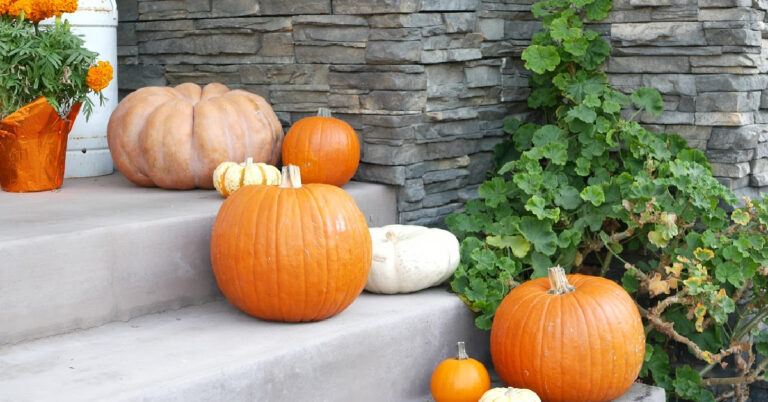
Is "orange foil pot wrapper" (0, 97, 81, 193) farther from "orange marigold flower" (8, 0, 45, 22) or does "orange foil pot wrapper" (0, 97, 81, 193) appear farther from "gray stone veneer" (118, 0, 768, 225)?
"gray stone veneer" (118, 0, 768, 225)

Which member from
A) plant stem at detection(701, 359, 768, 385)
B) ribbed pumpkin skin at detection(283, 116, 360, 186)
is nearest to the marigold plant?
ribbed pumpkin skin at detection(283, 116, 360, 186)

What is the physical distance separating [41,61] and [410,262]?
144cm

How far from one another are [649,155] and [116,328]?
76.6 inches

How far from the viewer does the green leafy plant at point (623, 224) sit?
115 inches

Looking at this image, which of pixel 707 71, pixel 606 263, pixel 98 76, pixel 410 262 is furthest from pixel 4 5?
pixel 707 71

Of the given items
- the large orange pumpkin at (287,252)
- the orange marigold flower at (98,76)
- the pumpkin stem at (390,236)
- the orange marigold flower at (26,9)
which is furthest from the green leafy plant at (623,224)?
the orange marigold flower at (26,9)

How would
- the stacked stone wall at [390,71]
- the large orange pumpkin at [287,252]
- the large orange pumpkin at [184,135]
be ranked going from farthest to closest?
the stacked stone wall at [390,71] → the large orange pumpkin at [184,135] → the large orange pumpkin at [287,252]

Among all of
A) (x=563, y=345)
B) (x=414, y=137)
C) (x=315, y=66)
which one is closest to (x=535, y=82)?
(x=414, y=137)

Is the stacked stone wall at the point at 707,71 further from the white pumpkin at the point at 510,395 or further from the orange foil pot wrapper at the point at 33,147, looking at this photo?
the orange foil pot wrapper at the point at 33,147

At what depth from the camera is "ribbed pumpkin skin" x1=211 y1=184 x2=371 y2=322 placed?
251 cm

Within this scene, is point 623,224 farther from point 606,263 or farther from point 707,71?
point 707,71

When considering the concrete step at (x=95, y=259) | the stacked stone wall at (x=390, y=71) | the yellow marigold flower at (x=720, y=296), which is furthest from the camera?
the stacked stone wall at (x=390, y=71)

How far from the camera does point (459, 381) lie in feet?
8.40

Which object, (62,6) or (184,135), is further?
(184,135)
